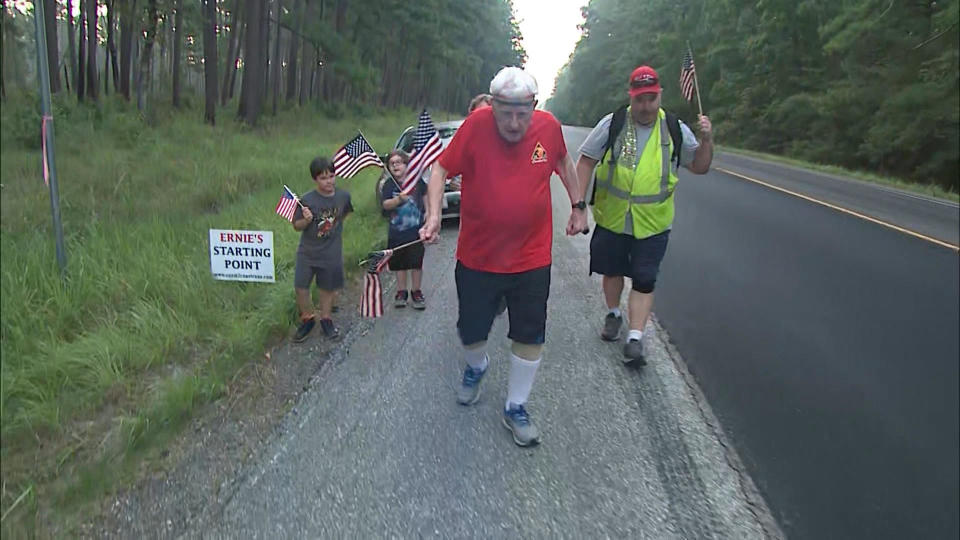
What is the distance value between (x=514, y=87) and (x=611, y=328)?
2.56 m

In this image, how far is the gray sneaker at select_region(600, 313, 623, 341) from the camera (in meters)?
5.22

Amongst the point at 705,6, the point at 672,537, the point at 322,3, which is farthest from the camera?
the point at 705,6

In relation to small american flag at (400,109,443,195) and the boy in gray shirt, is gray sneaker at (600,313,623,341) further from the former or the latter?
the boy in gray shirt

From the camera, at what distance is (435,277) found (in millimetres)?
7273

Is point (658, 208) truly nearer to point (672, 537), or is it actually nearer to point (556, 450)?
point (556, 450)

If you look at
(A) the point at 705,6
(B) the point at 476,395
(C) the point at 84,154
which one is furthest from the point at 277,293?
(A) the point at 705,6

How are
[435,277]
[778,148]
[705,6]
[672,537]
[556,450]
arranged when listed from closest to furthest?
[672,537] → [556,450] → [435,277] → [778,148] → [705,6]

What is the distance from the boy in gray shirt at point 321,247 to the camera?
16.5 ft

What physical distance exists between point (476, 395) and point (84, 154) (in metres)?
A: 2.94

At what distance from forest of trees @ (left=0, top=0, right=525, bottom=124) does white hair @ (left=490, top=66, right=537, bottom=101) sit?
229 cm

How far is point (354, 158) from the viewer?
5.75 m

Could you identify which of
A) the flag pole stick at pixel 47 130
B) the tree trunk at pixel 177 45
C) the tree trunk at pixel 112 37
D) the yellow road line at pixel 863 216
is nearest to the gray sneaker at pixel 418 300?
Answer: the flag pole stick at pixel 47 130

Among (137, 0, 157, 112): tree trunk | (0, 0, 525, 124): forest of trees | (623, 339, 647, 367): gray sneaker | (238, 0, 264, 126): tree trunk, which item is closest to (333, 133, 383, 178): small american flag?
(0, 0, 525, 124): forest of trees

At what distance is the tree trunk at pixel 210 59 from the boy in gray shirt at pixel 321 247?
1021 centimetres
